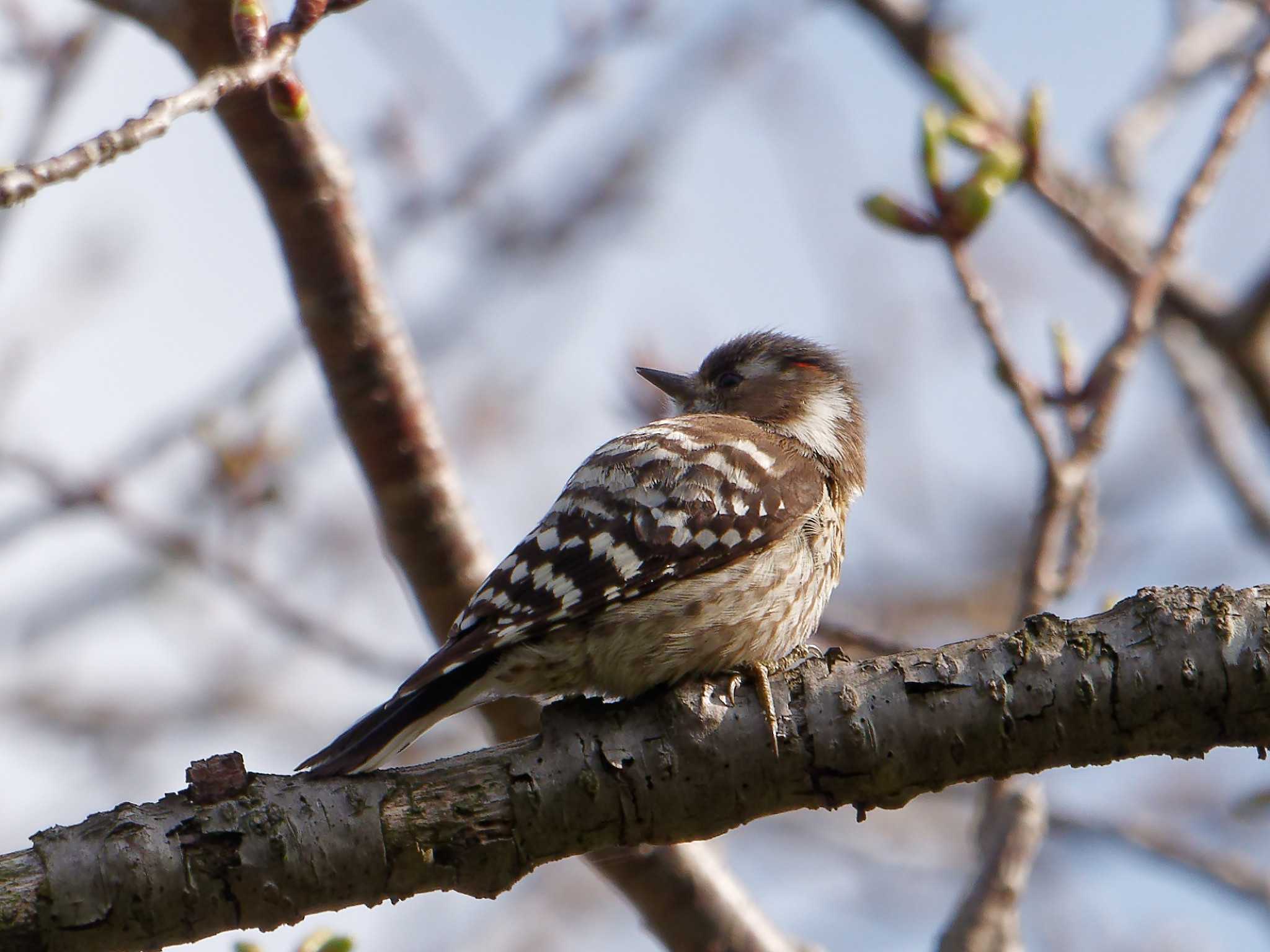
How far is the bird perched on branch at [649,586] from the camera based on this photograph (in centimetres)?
313

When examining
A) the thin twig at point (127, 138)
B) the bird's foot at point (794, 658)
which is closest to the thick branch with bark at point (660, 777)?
the bird's foot at point (794, 658)

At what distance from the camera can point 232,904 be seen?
7.91ft

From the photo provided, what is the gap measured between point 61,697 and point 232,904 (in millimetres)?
6923

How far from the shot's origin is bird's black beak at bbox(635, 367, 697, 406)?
4926 millimetres

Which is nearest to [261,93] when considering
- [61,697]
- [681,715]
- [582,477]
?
[582,477]

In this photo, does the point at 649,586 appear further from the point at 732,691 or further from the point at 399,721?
the point at 399,721

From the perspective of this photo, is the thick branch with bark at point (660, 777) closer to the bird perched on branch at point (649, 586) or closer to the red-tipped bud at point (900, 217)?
the bird perched on branch at point (649, 586)

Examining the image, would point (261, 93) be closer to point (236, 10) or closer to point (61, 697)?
point (236, 10)

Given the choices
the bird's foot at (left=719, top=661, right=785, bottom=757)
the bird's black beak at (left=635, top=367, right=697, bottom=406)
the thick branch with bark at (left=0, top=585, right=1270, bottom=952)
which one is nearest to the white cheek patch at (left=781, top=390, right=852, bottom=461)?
the bird's black beak at (left=635, top=367, right=697, bottom=406)

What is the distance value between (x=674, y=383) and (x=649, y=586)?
Answer: 1697 millimetres

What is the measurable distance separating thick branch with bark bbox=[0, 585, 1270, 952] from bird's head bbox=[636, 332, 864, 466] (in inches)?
80.0

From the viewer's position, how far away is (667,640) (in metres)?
3.26

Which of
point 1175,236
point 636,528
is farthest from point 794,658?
point 1175,236

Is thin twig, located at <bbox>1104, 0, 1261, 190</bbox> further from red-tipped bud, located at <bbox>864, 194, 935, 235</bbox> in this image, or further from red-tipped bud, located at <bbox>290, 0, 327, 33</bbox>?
red-tipped bud, located at <bbox>290, 0, 327, 33</bbox>
